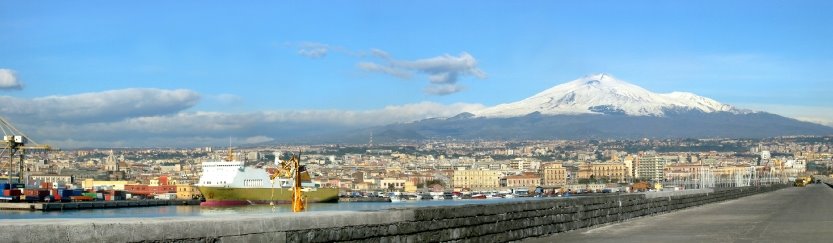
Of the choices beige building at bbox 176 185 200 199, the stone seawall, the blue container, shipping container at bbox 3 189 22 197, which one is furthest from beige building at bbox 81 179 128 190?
the stone seawall

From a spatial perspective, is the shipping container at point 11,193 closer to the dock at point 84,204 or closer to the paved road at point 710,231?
the dock at point 84,204

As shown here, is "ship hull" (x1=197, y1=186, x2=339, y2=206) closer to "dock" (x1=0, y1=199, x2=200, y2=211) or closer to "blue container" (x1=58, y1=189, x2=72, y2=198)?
"dock" (x1=0, y1=199, x2=200, y2=211)

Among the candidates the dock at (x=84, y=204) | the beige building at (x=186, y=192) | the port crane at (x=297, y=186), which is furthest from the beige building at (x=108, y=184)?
the port crane at (x=297, y=186)

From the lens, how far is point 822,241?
14648 millimetres

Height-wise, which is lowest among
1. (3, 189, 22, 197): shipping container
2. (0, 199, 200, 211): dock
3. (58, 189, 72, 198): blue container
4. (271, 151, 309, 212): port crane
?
(0, 199, 200, 211): dock

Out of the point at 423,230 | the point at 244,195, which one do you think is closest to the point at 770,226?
the point at 423,230

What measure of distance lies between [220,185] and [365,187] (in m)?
84.6

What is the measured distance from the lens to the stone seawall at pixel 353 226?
6918mm

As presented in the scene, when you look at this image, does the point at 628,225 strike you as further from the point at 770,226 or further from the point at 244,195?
the point at 244,195

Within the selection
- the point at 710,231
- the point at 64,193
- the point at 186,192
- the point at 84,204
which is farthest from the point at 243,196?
the point at 710,231

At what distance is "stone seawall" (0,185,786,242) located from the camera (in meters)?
6.92

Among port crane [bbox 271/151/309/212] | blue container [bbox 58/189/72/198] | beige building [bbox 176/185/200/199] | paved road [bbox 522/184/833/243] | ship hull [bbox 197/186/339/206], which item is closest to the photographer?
paved road [bbox 522/184/833/243]

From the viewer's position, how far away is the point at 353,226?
1002 centimetres

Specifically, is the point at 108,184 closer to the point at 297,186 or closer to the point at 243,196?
the point at 243,196
